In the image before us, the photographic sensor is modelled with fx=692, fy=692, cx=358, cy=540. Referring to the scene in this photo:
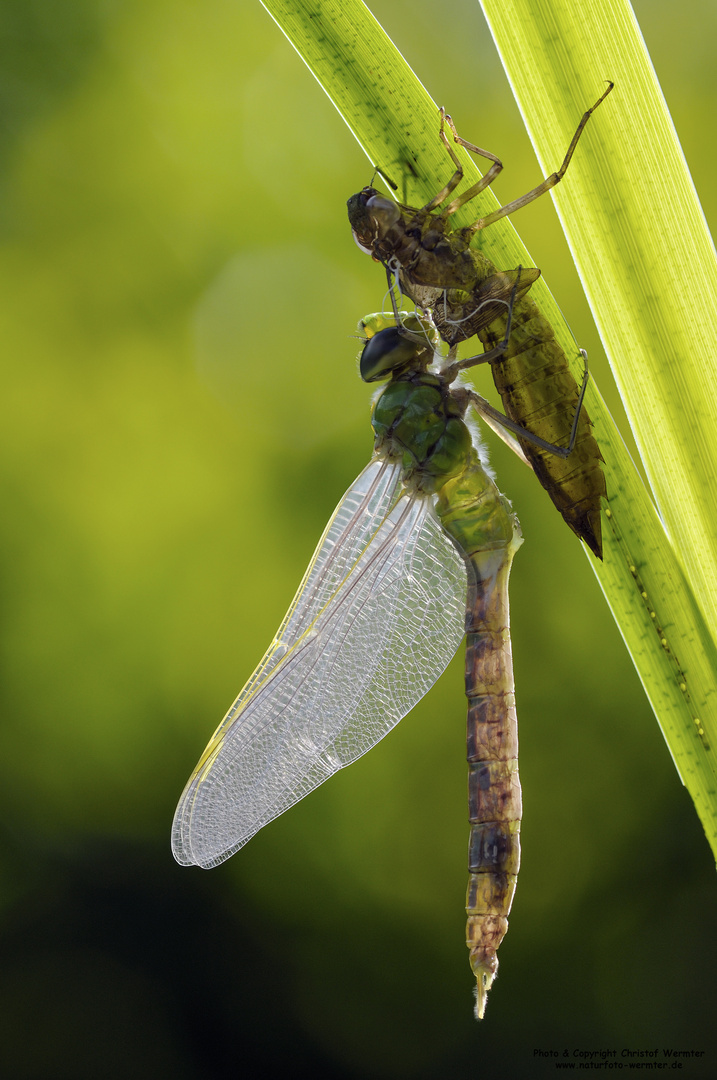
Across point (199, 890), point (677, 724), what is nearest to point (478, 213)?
A: point (677, 724)

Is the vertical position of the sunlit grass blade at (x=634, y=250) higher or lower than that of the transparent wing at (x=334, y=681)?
higher

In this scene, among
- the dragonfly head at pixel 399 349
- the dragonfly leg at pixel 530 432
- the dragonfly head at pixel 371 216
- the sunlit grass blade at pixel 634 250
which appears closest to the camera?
the sunlit grass blade at pixel 634 250

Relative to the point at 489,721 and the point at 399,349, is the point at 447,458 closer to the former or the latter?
the point at 399,349

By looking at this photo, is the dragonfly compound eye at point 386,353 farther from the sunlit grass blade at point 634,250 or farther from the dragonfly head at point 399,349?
the sunlit grass blade at point 634,250

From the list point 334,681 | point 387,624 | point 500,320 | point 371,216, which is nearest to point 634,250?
point 500,320

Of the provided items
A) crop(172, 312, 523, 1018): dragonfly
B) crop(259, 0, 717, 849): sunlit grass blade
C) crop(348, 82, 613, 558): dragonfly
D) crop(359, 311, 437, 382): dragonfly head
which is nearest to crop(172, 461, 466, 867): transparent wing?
crop(172, 312, 523, 1018): dragonfly

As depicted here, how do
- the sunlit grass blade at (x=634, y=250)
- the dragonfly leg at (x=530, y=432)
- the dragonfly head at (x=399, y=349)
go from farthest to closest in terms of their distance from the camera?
the dragonfly head at (x=399, y=349)
the dragonfly leg at (x=530, y=432)
the sunlit grass blade at (x=634, y=250)

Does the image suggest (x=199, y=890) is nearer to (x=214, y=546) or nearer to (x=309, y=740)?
(x=214, y=546)

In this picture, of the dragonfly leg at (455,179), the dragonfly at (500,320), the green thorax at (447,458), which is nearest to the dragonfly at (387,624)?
the green thorax at (447,458)
